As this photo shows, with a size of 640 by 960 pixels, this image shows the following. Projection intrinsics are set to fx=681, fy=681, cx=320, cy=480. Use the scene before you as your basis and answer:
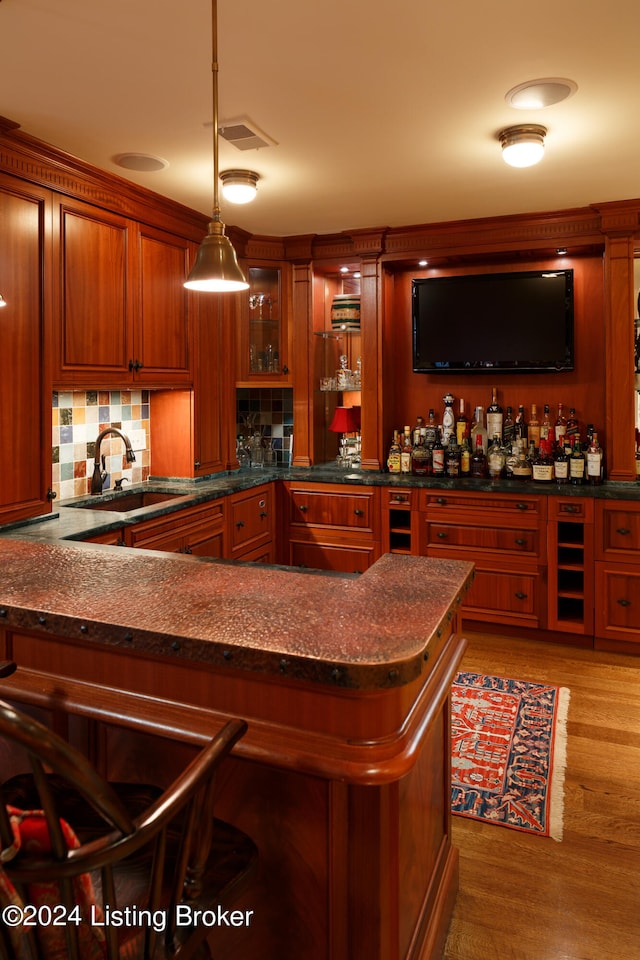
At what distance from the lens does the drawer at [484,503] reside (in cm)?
399

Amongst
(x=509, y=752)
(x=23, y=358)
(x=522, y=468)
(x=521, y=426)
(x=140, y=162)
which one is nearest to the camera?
(x=509, y=752)

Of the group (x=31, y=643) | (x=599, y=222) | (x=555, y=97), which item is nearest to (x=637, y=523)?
(x=599, y=222)

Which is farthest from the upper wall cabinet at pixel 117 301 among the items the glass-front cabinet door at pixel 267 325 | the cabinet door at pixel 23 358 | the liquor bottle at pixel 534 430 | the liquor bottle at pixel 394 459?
the liquor bottle at pixel 534 430

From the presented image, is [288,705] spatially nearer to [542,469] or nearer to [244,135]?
[244,135]

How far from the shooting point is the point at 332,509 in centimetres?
454

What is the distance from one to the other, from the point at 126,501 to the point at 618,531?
2771mm

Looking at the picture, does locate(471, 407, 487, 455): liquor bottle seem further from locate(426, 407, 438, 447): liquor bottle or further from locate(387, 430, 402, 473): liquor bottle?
locate(387, 430, 402, 473): liquor bottle

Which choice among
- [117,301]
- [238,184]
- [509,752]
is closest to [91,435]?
[117,301]

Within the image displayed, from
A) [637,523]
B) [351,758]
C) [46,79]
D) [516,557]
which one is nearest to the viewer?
[351,758]

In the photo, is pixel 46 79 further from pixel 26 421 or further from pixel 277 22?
pixel 26 421

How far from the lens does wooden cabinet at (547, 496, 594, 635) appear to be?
3.87 meters

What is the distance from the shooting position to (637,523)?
3748mm

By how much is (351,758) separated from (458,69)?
2205mm

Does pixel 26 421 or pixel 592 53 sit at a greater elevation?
pixel 592 53
